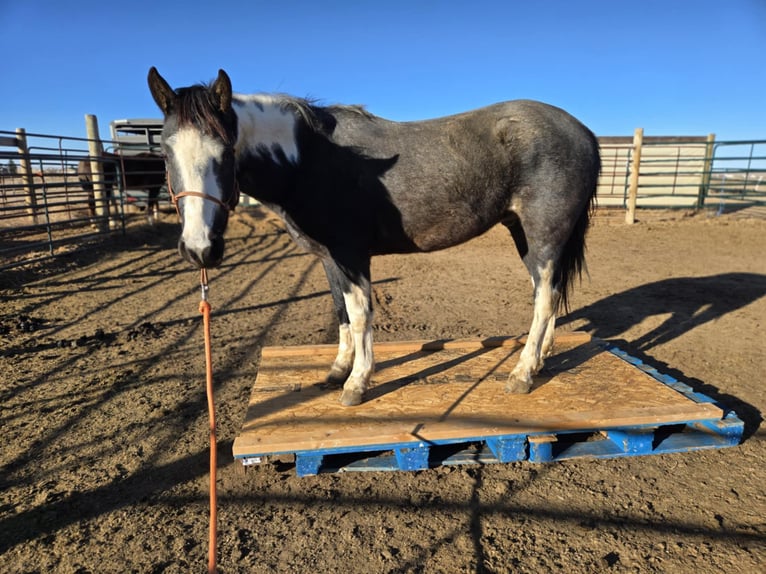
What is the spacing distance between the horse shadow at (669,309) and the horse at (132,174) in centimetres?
927

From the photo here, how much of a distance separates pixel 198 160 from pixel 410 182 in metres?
1.35

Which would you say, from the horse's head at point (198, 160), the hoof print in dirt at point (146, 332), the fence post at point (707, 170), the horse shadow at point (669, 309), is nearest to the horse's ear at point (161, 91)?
the horse's head at point (198, 160)

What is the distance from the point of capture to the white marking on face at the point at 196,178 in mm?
2080

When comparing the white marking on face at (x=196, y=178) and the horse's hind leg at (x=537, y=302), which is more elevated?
the white marking on face at (x=196, y=178)

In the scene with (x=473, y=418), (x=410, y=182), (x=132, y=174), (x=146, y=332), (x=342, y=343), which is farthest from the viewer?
(x=132, y=174)

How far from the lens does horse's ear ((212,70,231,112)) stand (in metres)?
2.16

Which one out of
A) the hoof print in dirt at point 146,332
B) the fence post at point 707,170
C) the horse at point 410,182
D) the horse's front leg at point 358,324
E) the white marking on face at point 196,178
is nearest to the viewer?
the white marking on face at point 196,178

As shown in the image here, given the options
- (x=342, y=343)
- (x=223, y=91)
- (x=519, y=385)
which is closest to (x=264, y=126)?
(x=223, y=91)

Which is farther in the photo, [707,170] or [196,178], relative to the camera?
[707,170]

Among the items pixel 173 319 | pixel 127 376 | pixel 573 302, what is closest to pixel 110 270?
pixel 173 319

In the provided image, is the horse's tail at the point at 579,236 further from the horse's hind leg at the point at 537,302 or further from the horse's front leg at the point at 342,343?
the horse's front leg at the point at 342,343

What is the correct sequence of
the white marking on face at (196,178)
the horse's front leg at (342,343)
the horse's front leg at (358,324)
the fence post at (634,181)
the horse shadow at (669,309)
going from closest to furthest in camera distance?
the white marking on face at (196,178), the horse's front leg at (358,324), the horse's front leg at (342,343), the horse shadow at (669,309), the fence post at (634,181)

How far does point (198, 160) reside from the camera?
A: 212 centimetres

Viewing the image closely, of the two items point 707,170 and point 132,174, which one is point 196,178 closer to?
point 132,174
